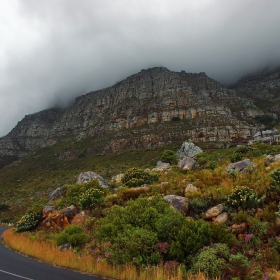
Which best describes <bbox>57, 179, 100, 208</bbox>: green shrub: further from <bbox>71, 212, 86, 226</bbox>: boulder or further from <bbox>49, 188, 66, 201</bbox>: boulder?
<bbox>49, 188, 66, 201</bbox>: boulder

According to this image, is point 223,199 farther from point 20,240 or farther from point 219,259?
→ point 20,240

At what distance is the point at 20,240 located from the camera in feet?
46.0

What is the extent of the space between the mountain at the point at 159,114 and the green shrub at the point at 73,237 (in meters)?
86.5

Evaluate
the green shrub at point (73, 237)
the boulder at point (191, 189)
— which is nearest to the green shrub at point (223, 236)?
the boulder at point (191, 189)

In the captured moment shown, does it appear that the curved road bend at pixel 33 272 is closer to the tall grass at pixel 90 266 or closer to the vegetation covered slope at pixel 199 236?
the tall grass at pixel 90 266

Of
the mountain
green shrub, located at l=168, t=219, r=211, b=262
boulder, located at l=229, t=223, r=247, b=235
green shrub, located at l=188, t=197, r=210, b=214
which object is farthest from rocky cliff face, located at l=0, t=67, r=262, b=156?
green shrub, located at l=168, t=219, r=211, b=262

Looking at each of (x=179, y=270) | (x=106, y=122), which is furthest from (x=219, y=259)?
(x=106, y=122)

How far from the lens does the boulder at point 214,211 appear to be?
950 centimetres

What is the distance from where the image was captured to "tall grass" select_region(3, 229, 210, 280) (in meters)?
6.20

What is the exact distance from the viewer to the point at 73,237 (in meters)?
10.6

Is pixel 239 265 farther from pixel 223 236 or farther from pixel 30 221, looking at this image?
pixel 30 221

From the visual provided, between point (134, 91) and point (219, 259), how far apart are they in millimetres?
161745

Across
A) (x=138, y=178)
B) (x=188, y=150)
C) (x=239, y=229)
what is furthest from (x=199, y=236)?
(x=188, y=150)

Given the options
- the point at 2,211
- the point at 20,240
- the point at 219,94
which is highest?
the point at 219,94
